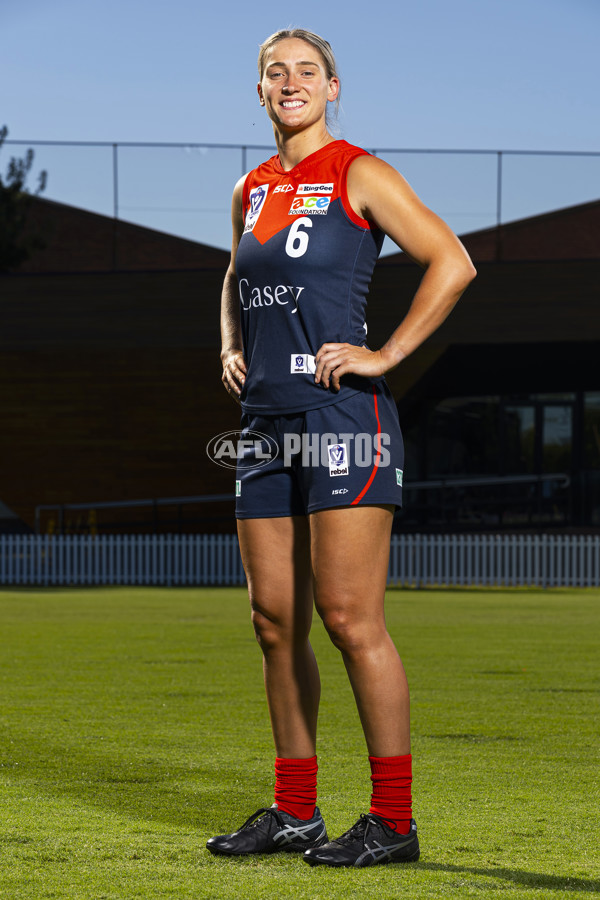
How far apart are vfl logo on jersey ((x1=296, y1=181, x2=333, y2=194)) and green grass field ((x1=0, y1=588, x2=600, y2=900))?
1725 mm

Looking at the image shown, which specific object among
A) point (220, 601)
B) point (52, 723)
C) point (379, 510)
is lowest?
point (220, 601)

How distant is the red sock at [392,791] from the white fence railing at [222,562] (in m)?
18.3

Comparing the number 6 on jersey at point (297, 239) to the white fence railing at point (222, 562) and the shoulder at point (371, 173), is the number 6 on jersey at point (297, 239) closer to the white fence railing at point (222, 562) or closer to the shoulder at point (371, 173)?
the shoulder at point (371, 173)

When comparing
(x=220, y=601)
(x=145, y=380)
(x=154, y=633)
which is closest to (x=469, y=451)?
(x=145, y=380)

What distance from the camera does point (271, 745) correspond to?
4605mm

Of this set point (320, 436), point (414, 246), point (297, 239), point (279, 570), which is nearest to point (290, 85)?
point (297, 239)

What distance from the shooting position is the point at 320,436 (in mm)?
2822

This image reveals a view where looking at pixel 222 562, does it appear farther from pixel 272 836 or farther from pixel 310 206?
pixel 310 206

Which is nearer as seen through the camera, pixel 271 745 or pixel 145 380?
pixel 271 745

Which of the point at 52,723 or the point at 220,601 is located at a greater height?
the point at 52,723

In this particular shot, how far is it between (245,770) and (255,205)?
6.94 feet

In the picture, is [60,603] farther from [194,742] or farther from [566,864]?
[566,864]

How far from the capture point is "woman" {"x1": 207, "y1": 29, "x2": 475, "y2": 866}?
279cm

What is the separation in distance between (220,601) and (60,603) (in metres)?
2.30
